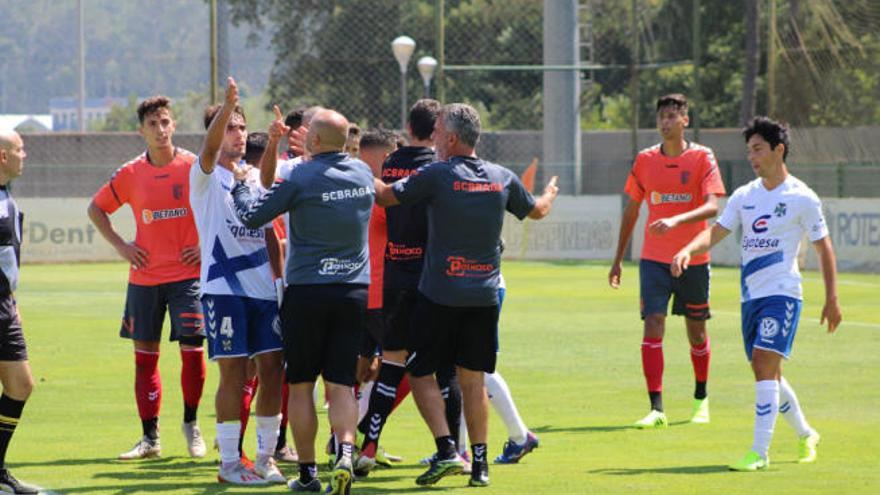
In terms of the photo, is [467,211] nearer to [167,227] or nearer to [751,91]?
[167,227]

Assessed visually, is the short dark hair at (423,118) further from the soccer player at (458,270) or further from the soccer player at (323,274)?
the soccer player at (323,274)

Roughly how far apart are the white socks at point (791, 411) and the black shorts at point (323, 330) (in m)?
2.85

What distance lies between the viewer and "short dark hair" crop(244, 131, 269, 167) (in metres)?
10.3

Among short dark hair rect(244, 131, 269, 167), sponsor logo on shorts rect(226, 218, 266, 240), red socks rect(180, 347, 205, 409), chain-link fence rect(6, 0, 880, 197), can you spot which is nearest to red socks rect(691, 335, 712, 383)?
red socks rect(180, 347, 205, 409)

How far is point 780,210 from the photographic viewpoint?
32.4ft

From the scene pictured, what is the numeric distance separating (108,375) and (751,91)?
30354mm

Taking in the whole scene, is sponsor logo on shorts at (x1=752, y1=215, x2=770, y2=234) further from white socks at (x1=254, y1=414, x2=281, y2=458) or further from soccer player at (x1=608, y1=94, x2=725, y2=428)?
white socks at (x1=254, y1=414, x2=281, y2=458)

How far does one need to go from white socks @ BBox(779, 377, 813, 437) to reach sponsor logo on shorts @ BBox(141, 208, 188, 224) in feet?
13.2

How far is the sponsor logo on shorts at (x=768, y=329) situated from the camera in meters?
9.75

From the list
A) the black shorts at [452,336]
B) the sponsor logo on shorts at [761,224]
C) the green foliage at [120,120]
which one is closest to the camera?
the black shorts at [452,336]

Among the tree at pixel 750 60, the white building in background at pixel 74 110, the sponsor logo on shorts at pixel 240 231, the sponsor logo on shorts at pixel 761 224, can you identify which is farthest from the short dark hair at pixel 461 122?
the white building in background at pixel 74 110

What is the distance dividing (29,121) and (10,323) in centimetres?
4180

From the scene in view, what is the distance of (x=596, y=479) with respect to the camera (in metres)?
9.36

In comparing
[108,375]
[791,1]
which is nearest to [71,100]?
[791,1]
